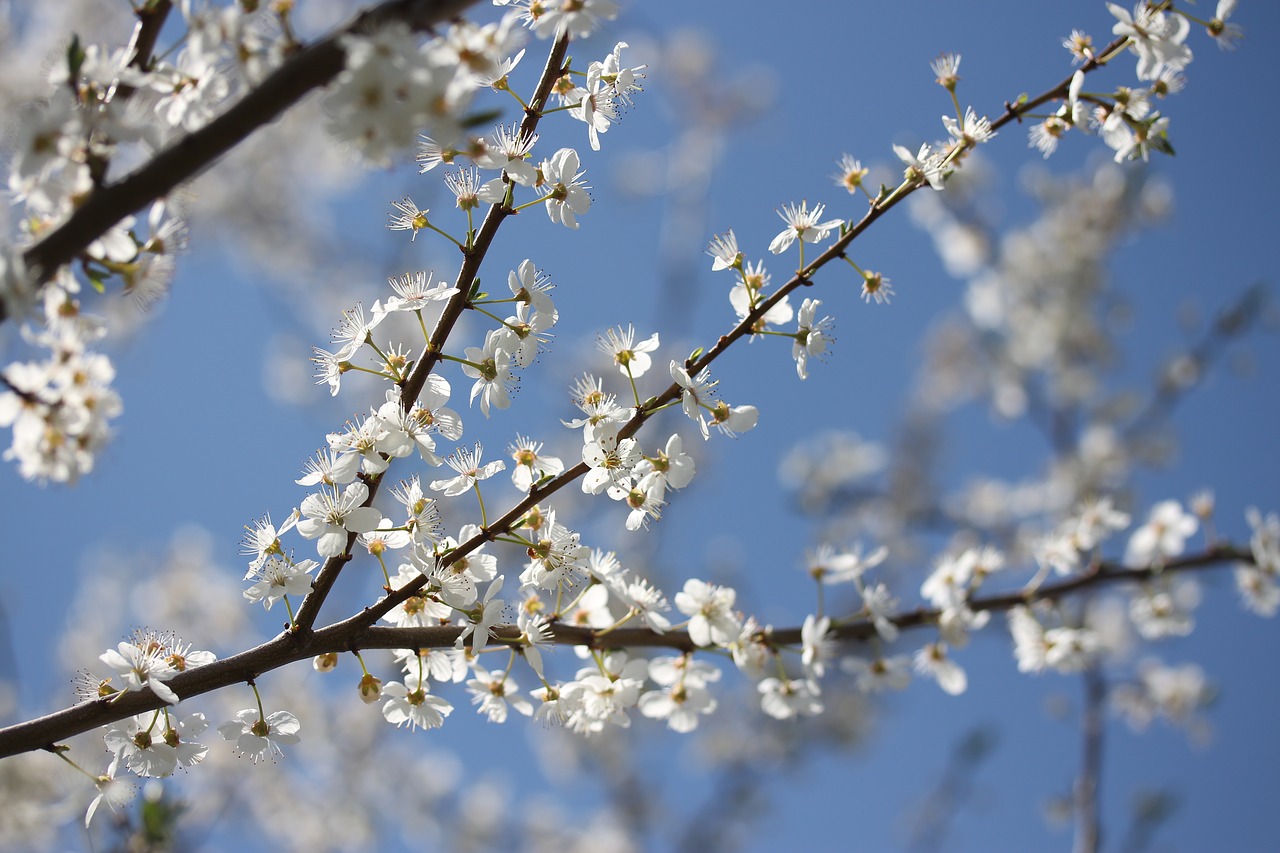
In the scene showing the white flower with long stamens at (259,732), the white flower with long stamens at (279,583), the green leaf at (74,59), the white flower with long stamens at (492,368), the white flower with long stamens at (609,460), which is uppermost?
the green leaf at (74,59)

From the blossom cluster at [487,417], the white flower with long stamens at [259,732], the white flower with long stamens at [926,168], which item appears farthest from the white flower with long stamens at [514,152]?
the white flower with long stamens at [259,732]

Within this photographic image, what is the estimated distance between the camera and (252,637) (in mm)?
8969

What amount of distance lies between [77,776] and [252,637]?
5319 mm

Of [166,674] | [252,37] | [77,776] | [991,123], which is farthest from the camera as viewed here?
[77,776]

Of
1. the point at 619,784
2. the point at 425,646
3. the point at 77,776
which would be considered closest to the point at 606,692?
the point at 425,646

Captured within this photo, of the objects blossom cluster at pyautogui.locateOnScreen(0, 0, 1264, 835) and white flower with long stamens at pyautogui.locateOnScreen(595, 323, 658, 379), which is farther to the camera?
white flower with long stamens at pyautogui.locateOnScreen(595, 323, 658, 379)

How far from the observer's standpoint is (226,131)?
117 cm

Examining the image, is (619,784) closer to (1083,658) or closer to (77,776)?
(77,776)

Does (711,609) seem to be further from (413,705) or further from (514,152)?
(514,152)

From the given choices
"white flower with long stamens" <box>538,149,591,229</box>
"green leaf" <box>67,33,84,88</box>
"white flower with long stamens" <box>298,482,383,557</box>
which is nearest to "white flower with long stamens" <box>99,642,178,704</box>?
"white flower with long stamens" <box>298,482,383,557</box>

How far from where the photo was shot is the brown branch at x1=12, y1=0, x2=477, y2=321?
1175mm

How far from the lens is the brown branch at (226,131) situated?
3.85 feet

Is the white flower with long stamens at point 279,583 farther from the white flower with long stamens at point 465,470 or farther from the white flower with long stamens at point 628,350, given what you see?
the white flower with long stamens at point 628,350

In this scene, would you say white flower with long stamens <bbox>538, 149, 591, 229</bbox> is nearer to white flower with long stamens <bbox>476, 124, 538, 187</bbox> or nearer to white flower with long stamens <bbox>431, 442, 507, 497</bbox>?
white flower with long stamens <bbox>476, 124, 538, 187</bbox>
